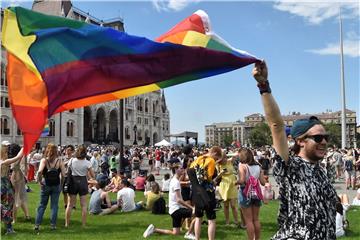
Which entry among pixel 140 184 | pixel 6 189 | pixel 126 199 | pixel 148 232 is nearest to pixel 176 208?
pixel 148 232

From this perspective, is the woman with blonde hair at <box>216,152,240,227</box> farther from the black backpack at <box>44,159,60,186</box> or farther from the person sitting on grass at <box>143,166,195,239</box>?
the black backpack at <box>44,159,60,186</box>

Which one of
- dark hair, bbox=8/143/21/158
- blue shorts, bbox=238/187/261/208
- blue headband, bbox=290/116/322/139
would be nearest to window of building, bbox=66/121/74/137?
dark hair, bbox=8/143/21/158

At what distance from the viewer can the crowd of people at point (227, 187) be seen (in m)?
3.09

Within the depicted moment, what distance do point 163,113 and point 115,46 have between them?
10639cm

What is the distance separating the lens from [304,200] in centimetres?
304

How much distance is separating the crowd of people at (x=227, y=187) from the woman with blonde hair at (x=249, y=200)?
0.06 feet

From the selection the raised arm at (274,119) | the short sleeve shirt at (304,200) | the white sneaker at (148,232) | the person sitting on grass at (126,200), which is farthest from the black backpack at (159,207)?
the raised arm at (274,119)

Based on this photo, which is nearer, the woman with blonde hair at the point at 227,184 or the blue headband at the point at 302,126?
the blue headband at the point at 302,126

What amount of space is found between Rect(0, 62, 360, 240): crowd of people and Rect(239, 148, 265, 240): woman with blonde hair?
17 mm

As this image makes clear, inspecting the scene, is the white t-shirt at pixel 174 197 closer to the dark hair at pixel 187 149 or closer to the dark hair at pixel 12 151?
the dark hair at pixel 187 149

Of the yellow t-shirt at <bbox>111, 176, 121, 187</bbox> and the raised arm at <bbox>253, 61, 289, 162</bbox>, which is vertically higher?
the raised arm at <bbox>253, 61, 289, 162</bbox>

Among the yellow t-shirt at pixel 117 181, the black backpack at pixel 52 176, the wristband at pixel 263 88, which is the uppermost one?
the wristband at pixel 263 88

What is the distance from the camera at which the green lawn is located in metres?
8.88

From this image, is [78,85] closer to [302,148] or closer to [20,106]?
[20,106]
